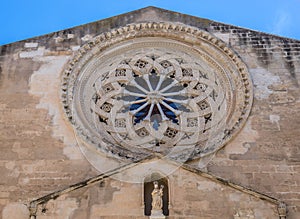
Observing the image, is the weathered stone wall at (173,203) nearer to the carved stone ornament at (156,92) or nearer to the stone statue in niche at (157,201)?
the stone statue in niche at (157,201)

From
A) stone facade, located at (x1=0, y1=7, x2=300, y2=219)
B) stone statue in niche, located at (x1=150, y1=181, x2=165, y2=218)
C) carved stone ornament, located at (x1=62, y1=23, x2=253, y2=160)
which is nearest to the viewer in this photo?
stone statue in niche, located at (x1=150, y1=181, x2=165, y2=218)

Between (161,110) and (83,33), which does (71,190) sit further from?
(83,33)

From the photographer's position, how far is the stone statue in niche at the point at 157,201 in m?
7.23

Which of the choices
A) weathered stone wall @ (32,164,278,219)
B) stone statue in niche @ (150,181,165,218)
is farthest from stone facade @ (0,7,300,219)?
stone statue in niche @ (150,181,165,218)

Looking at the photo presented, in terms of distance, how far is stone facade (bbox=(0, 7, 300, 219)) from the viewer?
741 cm

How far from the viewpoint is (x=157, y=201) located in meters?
7.38

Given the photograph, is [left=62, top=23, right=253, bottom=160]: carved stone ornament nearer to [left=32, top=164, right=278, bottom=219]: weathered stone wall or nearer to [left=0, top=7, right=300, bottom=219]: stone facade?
[left=0, top=7, right=300, bottom=219]: stone facade

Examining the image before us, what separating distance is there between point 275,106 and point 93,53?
4.08m

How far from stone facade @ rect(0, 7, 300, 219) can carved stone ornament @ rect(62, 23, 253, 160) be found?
224mm

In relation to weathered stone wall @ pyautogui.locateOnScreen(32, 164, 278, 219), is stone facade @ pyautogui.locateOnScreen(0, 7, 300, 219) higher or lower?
higher

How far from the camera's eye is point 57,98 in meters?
10.1

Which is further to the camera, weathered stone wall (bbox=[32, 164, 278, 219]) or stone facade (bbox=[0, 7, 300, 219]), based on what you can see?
stone facade (bbox=[0, 7, 300, 219])

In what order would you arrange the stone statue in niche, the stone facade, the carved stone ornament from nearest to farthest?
the stone statue in niche < the stone facade < the carved stone ornament

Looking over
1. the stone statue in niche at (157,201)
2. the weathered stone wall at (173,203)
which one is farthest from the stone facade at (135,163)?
the stone statue in niche at (157,201)
